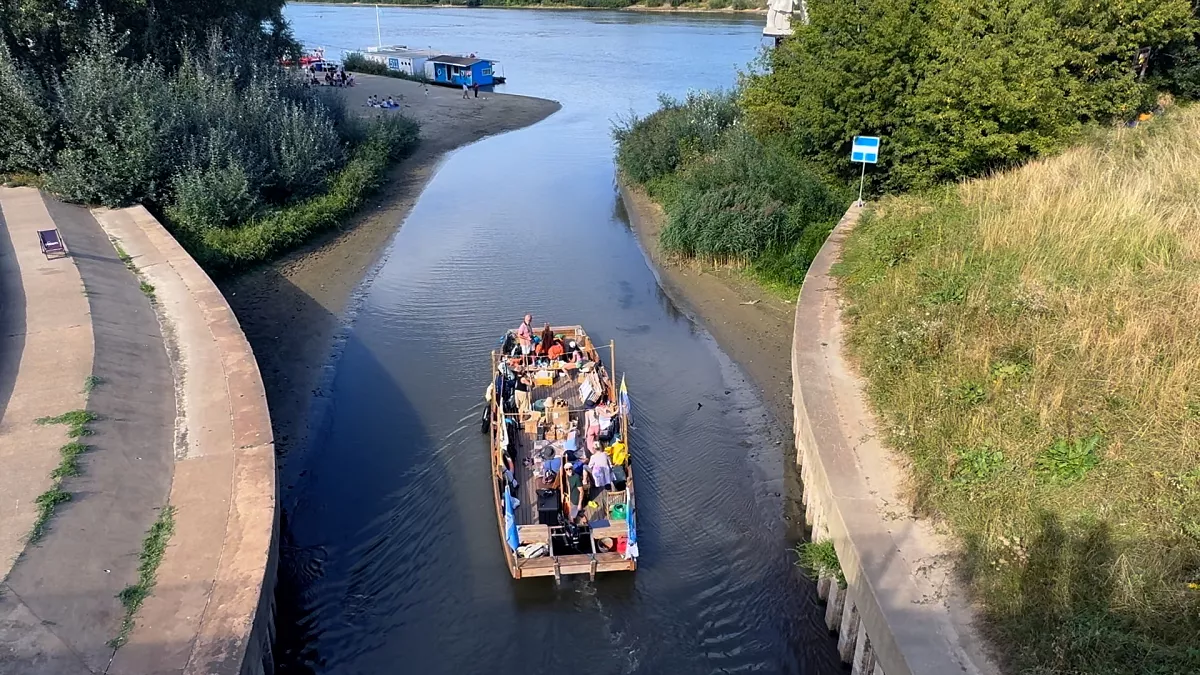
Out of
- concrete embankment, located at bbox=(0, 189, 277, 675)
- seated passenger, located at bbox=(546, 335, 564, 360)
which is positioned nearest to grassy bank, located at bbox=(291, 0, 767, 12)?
seated passenger, located at bbox=(546, 335, 564, 360)

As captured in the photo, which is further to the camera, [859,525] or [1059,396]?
[1059,396]

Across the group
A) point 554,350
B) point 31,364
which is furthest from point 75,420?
point 554,350

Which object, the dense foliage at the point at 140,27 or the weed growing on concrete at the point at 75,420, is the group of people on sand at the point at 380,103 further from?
the weed growing on concrete at the point at 75,420

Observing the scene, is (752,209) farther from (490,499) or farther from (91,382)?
(91,382)

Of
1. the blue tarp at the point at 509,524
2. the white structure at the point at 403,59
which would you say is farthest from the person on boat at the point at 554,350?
the white structure at the point at 403,59

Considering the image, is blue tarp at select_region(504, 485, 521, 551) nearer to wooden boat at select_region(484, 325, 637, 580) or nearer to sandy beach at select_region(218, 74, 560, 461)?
wooden boat at select_region(484, 325, 637, 580)

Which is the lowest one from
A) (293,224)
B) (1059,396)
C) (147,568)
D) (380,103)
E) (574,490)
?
(574,490)
